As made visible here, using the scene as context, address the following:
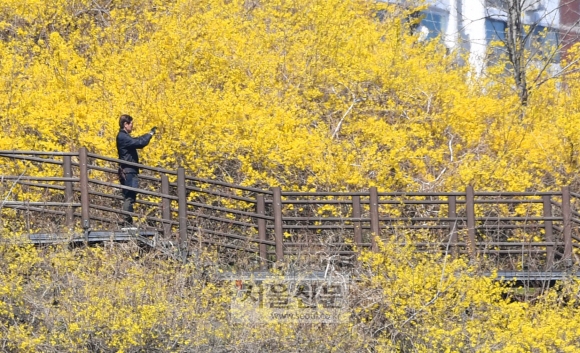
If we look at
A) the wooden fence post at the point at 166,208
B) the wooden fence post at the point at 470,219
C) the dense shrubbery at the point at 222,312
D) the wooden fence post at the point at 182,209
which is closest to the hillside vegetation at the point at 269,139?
the dense shrubbery at the point at 222,312

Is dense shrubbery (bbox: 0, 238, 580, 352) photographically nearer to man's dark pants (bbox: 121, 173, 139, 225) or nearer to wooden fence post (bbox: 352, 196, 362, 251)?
man's dark pants (bbox: 121, 173, 139, 225)

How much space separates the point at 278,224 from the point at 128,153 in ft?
6.73

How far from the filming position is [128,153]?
1173cm

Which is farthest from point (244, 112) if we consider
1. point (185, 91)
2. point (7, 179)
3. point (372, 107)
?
point (7, 179)

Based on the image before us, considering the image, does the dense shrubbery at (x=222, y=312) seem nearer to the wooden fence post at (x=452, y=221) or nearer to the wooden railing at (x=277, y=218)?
the wooden railing at (x=277, y=218)

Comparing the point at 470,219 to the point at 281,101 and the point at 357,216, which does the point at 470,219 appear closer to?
the point at 357,216

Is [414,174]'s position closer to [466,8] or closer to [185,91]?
[185,91]

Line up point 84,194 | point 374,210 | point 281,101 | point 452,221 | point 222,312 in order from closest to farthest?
point 222,312 → point 84,194 → point 374,210 → point 452,221 → point 281,101

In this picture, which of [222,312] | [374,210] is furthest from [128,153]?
[374,210]

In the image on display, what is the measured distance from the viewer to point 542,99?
1656cm

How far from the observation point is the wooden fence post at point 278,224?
11.7 meters

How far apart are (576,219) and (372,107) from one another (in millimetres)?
4047

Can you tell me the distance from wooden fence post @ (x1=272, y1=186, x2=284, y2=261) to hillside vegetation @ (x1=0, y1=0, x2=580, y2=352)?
0.87m

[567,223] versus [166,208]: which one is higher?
[166,208]
